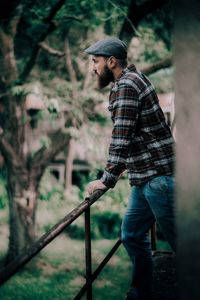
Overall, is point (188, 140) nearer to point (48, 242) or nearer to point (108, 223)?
point (48, 242)

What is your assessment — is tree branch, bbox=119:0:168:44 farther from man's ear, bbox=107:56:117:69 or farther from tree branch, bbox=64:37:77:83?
man's ear, bbox=107:56:117:69

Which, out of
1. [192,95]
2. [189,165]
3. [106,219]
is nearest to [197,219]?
[189,165]

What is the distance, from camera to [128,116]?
2566 mm

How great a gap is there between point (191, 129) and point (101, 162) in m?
8.03

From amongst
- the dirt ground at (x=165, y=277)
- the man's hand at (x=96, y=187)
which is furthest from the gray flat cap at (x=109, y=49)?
the dirt ground at (x=165, y=277)

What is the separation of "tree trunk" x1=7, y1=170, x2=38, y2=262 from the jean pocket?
274 inches

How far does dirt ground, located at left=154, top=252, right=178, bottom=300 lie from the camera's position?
3211 mm

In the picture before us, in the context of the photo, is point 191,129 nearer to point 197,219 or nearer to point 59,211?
point 197,219

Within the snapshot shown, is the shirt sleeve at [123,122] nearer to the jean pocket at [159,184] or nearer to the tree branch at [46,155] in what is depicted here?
the jean pocket at [159,184]

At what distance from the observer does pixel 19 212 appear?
9.26m

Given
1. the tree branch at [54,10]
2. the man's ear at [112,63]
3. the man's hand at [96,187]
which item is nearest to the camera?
the man's hand at [96,187]

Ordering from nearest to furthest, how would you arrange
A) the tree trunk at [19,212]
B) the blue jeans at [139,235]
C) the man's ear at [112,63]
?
the man's ear at [112,63], the blue jeans at [139,235], the tree trunk at [19,212]

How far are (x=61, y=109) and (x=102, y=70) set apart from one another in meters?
5.66

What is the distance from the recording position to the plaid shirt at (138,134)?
8.46 ft
